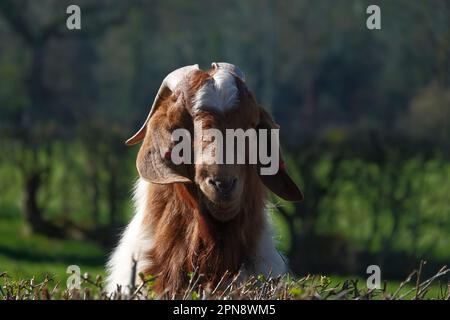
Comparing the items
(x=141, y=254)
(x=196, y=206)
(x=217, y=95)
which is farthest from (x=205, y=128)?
(x=141, y=254)

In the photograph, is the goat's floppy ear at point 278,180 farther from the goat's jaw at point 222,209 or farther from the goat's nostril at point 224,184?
the goat's nostril at point 224,184

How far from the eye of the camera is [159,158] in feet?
27.0

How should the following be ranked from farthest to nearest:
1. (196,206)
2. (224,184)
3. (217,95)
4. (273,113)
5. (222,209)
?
(273,113) → (196,206) → (217,95) → (222,209) → (224,184)

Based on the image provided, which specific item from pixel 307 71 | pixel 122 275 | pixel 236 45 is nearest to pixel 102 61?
pixel 236 45

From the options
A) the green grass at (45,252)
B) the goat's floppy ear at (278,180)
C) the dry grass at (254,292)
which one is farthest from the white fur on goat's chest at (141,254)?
the green grass at (45,252)

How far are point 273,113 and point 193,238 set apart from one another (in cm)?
3044

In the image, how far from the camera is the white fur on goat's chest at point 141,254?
8.19m

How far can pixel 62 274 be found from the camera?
18.6 m

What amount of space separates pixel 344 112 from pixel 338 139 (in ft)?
74.3

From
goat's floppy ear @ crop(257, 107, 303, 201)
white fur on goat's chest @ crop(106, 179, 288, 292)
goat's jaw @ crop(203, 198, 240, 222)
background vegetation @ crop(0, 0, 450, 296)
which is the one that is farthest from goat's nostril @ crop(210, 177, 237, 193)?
background vegetation @ crop(0, 0, 450, 296)

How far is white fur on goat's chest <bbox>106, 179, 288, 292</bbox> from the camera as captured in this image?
8.19 meters

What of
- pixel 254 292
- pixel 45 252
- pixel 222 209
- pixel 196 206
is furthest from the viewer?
pixel 45 252

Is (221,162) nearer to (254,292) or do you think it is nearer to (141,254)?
(141,254)

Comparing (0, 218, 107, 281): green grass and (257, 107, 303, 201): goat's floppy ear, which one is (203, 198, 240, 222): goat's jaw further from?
(0, 218, 107, 281): green grass
